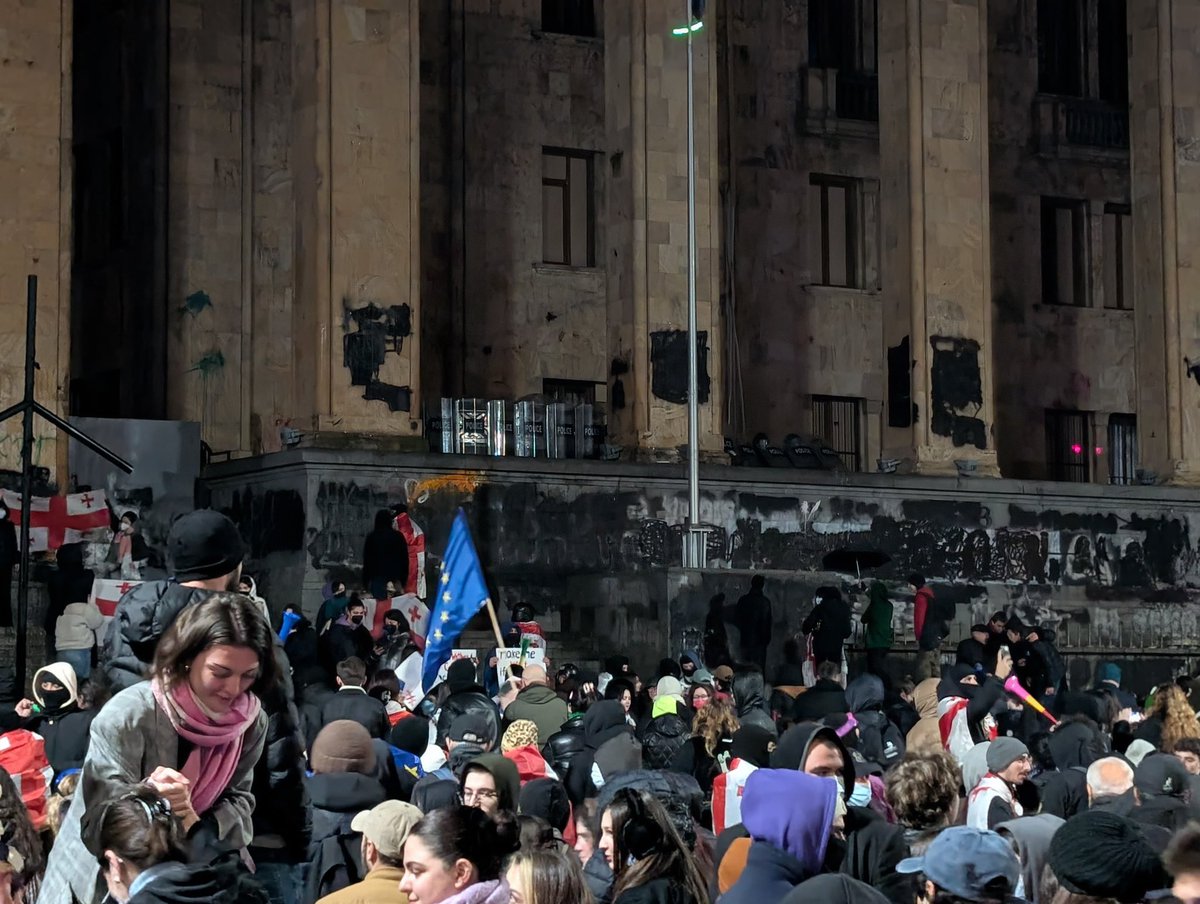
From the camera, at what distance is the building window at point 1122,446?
39.2m

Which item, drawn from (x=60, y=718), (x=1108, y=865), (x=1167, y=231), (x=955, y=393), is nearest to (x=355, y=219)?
(x=955, y=393)

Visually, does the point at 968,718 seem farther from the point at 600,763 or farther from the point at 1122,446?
the point at 1122,446

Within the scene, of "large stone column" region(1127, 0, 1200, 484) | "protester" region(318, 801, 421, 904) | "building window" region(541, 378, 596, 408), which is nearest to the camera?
"protester" region(318, 801, 421, 904)

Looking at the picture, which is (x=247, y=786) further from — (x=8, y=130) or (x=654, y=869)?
(x=8, y=130)

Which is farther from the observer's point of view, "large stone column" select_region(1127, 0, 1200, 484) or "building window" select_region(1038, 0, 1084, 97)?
"building window" select_region(1038, 0, 1084, 97)

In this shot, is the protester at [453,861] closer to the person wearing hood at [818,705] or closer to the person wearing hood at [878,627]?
the person wearing hood at [818,705]

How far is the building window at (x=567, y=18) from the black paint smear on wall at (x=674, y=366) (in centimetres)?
724

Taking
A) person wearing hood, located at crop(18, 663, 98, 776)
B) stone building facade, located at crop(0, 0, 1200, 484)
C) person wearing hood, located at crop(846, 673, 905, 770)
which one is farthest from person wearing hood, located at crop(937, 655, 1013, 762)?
stone building facade, located at crop(0, 0, 1200, 484)

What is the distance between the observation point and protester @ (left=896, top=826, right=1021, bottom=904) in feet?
20.5

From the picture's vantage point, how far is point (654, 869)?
24.6ft

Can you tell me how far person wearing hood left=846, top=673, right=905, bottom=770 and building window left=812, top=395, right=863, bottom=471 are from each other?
2034 cm

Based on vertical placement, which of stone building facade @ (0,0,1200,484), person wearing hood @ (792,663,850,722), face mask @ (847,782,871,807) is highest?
stone building facade @ (0,0,1200,484)

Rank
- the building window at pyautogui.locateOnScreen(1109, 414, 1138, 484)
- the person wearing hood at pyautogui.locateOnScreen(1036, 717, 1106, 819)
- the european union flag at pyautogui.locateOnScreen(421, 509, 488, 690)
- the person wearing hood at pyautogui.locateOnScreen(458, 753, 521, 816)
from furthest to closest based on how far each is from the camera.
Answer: the building window at pyautogui.locateOnScreen(1109, 414, 1138, 484), the european union flag at pyautogui.locateOnScreen(421, 509, 488, 690), the person wearing hood at pyautogui.locateOnScreen(1036, 717, 1106, 819), the person wearing hood at pyautogui.locateOnScreen(458, 753, 521, 816)

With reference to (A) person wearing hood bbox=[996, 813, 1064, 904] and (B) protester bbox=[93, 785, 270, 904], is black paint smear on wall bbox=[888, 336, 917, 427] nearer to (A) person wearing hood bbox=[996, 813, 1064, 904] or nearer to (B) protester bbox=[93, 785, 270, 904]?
(A) person wearing hood bbox=[996, 813, 1064, 904]
